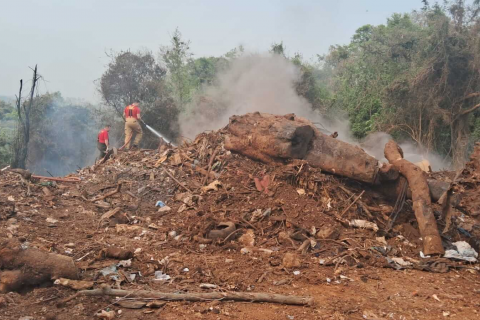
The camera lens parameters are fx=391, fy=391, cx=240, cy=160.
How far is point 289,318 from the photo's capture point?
3705mm

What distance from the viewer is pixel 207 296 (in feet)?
13.1

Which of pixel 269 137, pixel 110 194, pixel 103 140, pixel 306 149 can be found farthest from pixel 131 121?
pixel 306 149

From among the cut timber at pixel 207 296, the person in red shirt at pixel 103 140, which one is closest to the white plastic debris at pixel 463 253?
the cut timber at pixel 207 296

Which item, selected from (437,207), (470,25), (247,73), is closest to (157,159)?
(437,207)

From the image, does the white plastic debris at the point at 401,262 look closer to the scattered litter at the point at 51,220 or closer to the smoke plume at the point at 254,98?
the scattered litter at the point at 51,220

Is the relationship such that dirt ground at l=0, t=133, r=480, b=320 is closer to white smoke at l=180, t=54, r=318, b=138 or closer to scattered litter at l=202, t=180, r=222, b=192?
scattered litter at l=202, t=180, r=222, b=192

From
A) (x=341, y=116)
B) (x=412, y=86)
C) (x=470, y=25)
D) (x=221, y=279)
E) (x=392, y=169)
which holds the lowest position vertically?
(x=221, y=279)

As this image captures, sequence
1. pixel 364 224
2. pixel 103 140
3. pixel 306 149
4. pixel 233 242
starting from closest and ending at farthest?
pixel 233 242 < pixel 364 224 < pixel 306 149 < pixel 103 140

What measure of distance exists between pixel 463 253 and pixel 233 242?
3229 mm

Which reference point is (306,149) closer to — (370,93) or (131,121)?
(131,121)

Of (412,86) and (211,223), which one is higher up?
(412,86)

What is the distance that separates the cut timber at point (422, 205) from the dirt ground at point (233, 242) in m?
0.25

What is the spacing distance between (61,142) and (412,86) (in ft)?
49.7

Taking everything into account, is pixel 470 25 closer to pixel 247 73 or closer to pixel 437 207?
pixel 247 73
